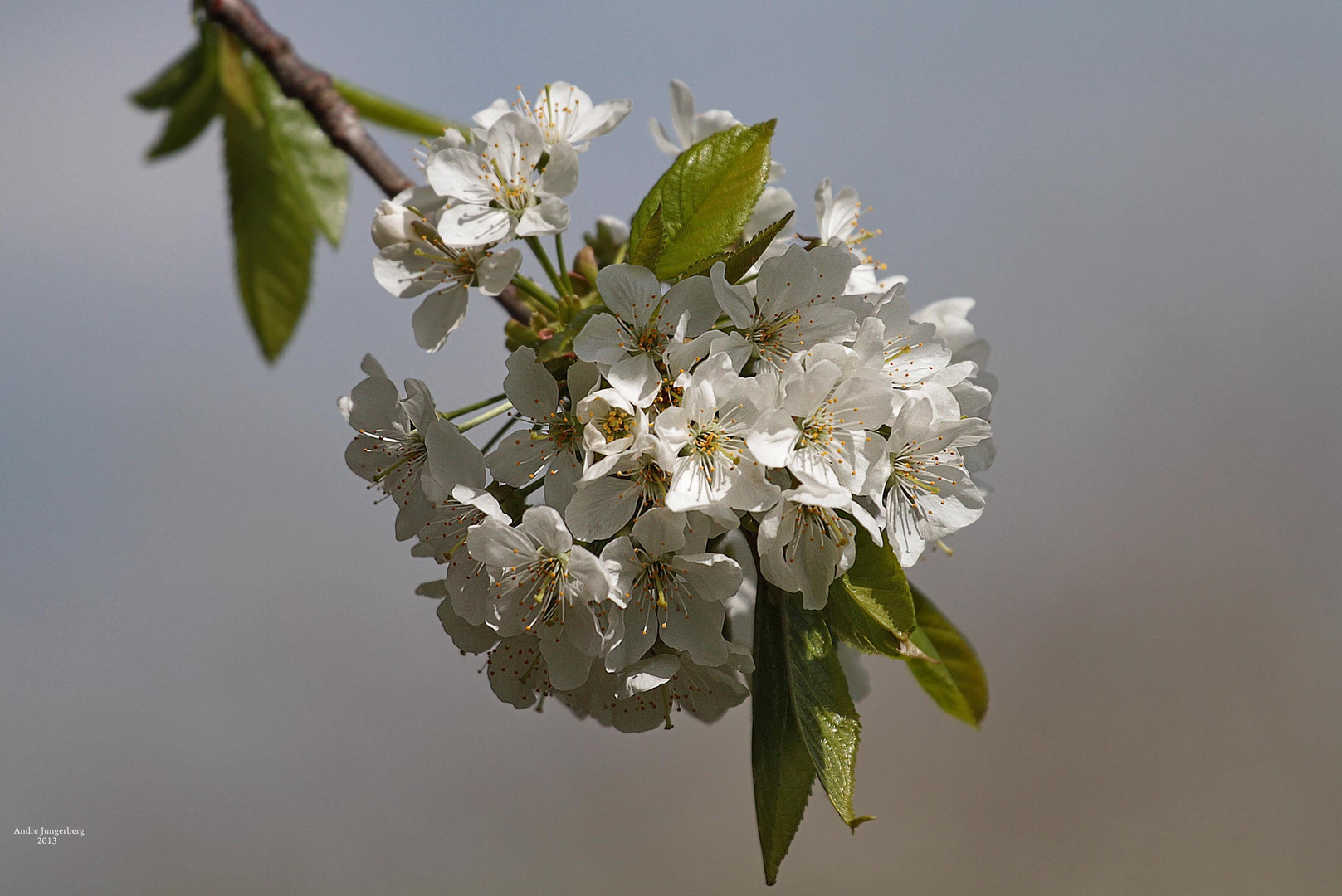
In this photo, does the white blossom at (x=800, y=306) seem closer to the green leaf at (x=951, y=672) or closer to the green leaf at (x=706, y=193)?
the green leaf at (x=706, y=193)

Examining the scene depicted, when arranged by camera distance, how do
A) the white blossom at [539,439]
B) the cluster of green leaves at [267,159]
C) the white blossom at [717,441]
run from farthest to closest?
1. the cluster of green leaves at [267,159]
2. the white blossom at [539,439]
3. the white blossom at [717,441]

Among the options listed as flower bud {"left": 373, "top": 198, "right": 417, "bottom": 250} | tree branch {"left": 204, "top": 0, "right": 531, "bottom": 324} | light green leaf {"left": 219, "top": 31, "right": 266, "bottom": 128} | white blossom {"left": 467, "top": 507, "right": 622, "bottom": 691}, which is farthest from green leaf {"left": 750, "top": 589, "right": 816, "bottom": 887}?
light green leaf {"left": 219, "top": 31, "right": 266, "bottom": 128}

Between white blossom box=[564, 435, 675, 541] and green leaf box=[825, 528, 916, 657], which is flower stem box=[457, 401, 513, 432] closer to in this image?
white blossom box=[564, 435, 675, 541]

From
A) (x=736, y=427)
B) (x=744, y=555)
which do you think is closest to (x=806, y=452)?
(x=736, y=427)

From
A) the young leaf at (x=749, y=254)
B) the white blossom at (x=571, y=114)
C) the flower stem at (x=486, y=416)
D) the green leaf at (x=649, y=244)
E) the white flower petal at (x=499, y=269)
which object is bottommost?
the flower stem at (x=486, y=416)

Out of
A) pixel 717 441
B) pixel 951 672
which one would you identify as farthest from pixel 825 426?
pixel 951 672

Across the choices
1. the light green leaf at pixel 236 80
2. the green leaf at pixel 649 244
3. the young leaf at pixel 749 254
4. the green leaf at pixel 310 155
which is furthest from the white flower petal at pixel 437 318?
the light green leaf at pixel 236 80

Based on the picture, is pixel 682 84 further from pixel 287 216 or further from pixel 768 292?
pixel 287 216
